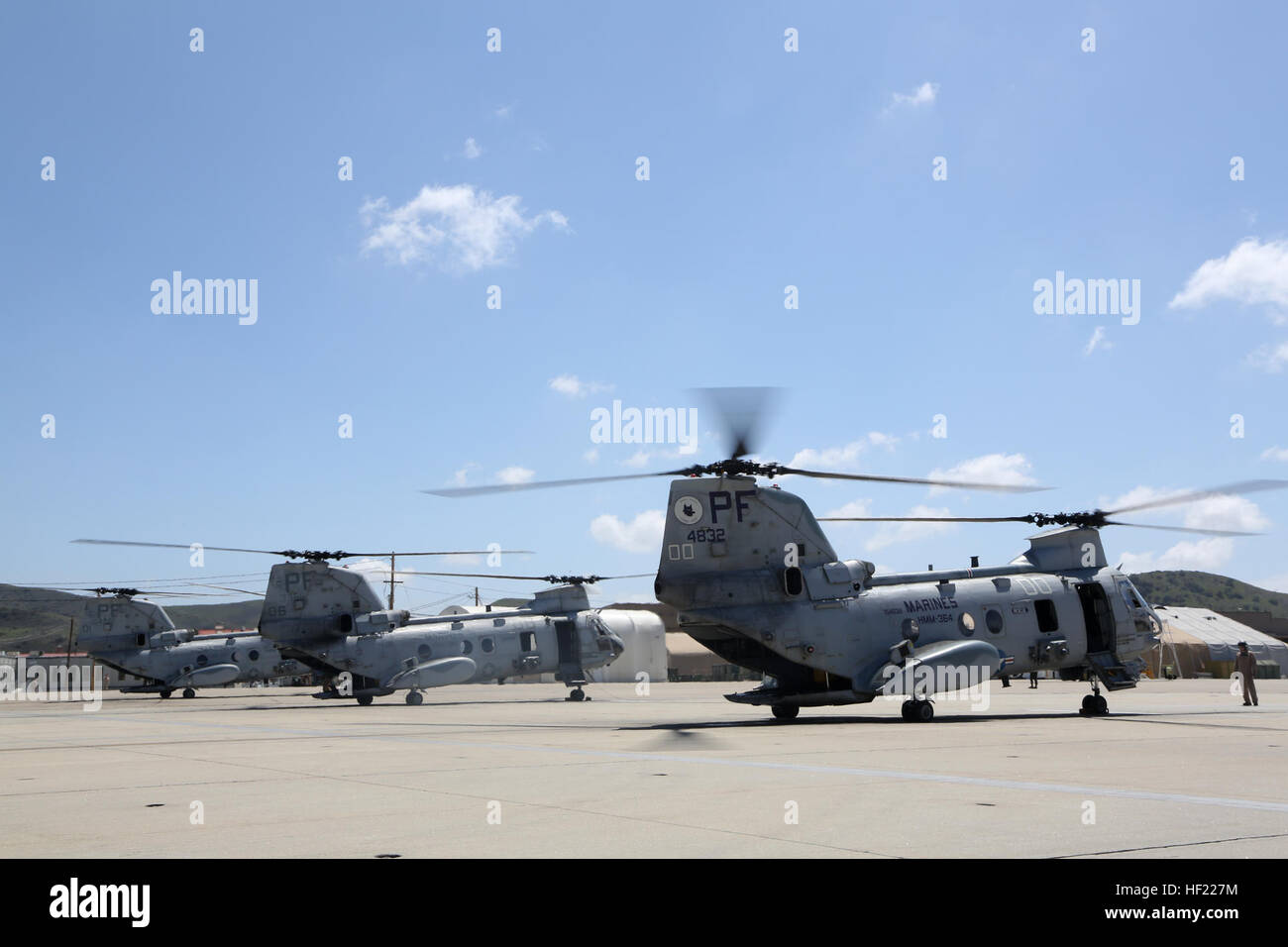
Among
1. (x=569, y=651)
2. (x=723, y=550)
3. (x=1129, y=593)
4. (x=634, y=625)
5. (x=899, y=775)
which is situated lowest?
(x=634, y=625)

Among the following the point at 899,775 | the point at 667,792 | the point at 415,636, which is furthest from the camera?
the point at 415,636

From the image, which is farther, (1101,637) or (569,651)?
(569,651)

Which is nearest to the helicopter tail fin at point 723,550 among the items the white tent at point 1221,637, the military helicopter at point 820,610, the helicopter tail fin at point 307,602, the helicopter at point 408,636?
the military helicopter at point 820,610

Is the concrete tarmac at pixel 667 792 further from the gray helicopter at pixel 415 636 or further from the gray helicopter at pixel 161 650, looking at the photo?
the gray helicopter at pixel 161 650

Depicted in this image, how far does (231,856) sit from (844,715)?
21.3 meters

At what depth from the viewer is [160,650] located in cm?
5247

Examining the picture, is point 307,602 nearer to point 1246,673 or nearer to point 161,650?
point 161,650

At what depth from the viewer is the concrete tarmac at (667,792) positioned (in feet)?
25.5

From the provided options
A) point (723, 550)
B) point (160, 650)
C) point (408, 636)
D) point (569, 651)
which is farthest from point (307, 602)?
point (723, 550)

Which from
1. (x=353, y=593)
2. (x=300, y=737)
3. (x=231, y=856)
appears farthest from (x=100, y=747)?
(x=353, y=593)

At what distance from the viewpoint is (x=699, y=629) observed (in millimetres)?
23641

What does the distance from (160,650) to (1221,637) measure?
2610 inches

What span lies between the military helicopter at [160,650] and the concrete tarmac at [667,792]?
106 feet
